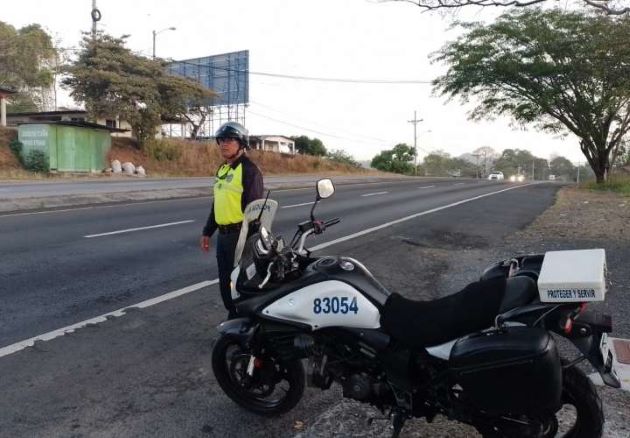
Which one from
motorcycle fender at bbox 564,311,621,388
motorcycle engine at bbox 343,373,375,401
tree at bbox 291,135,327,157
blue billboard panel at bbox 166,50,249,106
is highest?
blue billboard panel at bbox 166,50,249,106

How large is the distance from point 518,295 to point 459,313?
281 millimetres

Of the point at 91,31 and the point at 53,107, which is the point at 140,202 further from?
the point at 53,107

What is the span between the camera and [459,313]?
8.36 ft

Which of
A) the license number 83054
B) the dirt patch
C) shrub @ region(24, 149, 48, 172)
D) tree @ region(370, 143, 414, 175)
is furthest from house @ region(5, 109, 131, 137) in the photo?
the license number 83054

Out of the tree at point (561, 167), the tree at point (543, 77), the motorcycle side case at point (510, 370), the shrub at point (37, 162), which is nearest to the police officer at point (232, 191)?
the motorcycle side case at point (510, 370)

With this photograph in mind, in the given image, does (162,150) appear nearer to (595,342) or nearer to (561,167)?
(595,342)

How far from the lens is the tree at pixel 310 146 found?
6150 centimetres

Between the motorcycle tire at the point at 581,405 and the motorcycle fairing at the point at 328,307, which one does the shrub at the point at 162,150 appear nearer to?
the motorcycle fairing at the point at 328,307

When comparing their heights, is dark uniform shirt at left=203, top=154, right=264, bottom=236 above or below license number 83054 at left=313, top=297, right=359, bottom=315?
above

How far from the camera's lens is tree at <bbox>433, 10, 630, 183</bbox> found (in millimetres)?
24156

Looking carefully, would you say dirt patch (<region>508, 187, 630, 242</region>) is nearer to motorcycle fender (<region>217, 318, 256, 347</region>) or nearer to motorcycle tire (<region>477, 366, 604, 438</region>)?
motorcycle tire (<region>477, 366, 604, 438</region>)

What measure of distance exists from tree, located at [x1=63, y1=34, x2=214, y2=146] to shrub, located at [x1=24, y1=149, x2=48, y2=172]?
4.63 m

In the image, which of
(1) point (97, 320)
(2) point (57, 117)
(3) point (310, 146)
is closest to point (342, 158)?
(3) point (310, 146)

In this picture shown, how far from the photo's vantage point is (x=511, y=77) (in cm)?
2698
